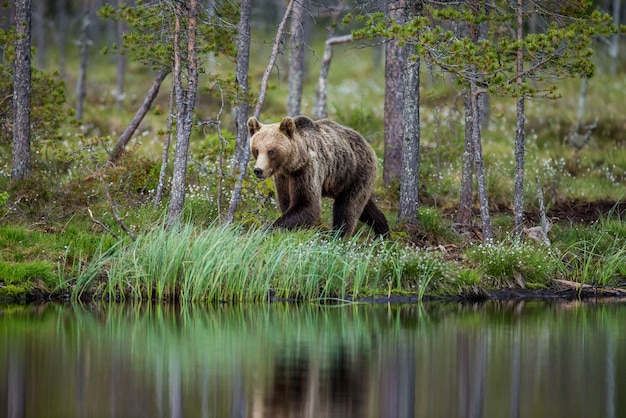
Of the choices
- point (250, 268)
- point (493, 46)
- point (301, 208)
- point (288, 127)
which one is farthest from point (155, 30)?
point (493, 46)

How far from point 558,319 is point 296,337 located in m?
3.59

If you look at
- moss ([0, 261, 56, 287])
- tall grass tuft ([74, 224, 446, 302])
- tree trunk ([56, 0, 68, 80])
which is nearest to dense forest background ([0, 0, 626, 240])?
tall grass tuft ([74, 224, 446, 302])

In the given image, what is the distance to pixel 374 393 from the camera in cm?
834

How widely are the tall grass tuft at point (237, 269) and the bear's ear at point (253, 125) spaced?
57.5 inches

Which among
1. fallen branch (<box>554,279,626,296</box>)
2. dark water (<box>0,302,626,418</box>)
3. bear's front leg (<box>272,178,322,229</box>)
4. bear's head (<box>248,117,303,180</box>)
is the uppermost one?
bear's head (<box>248,117,303,180</box>)

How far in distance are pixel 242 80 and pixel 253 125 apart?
1983mm

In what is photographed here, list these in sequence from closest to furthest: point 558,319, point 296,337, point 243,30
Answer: point 296,337 → point 558,319 → point 243,30

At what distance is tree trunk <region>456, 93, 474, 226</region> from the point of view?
52.3 ft

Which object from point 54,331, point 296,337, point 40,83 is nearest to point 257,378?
point 296,337

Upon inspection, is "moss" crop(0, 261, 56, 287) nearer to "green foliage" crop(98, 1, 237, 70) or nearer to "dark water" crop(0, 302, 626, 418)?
"dark water" crop(0, 302, 626, 418)

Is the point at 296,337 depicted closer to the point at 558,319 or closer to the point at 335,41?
the point at 558,319

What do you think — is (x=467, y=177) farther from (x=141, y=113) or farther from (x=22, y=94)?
(x=22, y=94)

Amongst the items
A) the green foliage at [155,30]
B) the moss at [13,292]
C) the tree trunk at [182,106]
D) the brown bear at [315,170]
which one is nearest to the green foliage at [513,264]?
the brown bear at [315,170]

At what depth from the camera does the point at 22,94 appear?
49.9 feet
